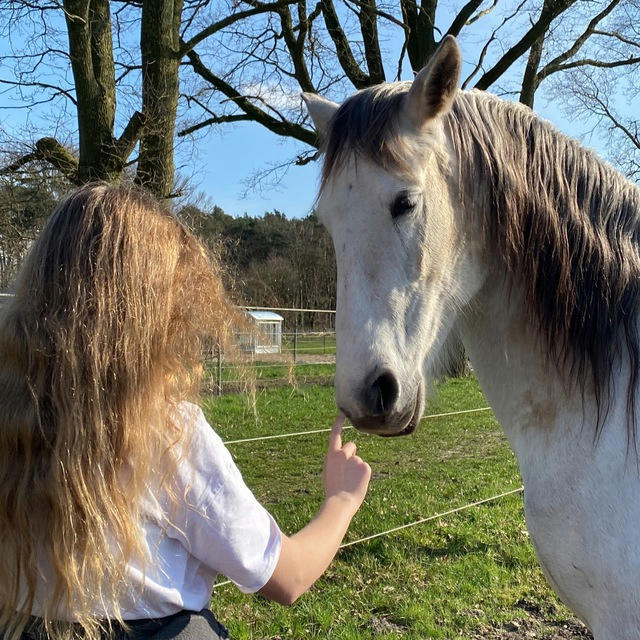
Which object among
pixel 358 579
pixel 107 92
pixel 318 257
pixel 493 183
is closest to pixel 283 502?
pixel 358 579

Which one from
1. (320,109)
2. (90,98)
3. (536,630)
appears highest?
(90,98)

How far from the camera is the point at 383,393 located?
1.40 metres

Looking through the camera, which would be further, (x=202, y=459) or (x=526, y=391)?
(x=526, y=391)

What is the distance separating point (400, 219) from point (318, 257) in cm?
2447

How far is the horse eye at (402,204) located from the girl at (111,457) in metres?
0.57

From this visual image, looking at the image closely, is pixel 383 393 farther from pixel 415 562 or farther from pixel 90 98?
pixel 90 98

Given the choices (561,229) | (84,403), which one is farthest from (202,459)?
(561,229)

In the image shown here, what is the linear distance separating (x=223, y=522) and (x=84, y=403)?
37 centimetres

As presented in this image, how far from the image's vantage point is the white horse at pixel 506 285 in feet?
4.50

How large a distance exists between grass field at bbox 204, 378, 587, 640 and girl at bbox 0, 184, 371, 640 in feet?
2.87

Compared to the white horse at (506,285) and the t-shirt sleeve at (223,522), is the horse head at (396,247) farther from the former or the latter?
the t-shirt sleeve at (223,522)

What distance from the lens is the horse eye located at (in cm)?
148

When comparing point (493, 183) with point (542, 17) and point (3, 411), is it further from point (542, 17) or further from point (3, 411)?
point (542, 17)

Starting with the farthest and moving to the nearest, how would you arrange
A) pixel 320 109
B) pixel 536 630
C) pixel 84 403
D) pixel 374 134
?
pixel 536 630
pixel 320 109
pixel 374 134
pixel 84 403
